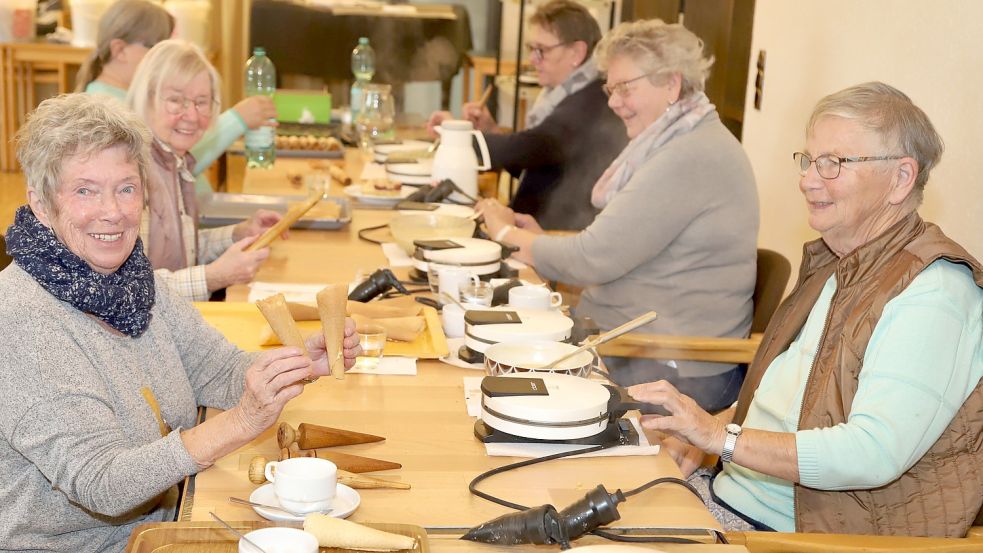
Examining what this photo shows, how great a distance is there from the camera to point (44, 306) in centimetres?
162

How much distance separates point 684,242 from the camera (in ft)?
9.43

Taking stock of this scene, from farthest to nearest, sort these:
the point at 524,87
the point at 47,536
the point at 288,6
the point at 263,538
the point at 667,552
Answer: the point at 288,6
the point at 524,87
the point at 47,536
the point at 667,552
the point at 263,538

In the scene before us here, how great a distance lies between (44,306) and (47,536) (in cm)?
36

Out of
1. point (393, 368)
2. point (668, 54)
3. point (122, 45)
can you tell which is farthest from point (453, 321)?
point (122, 45)

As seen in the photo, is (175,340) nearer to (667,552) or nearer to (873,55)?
(667,552)

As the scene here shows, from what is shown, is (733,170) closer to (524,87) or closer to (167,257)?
(167,257)

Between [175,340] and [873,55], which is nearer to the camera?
[175,340]

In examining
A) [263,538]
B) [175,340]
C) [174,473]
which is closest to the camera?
[263,538]

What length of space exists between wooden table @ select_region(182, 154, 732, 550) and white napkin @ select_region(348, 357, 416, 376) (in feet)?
0.07

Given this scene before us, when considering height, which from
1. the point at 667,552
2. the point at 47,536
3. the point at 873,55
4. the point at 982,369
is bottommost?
the point at 47,536

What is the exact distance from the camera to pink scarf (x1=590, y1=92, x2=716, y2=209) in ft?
9.45

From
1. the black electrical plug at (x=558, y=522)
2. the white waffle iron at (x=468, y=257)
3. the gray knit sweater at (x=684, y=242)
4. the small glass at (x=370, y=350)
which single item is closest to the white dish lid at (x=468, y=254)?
the white waffle iron at (x=468, y=257)

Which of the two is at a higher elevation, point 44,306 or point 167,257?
Answer: point 44,306

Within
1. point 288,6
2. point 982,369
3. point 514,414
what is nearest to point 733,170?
point 982,369
